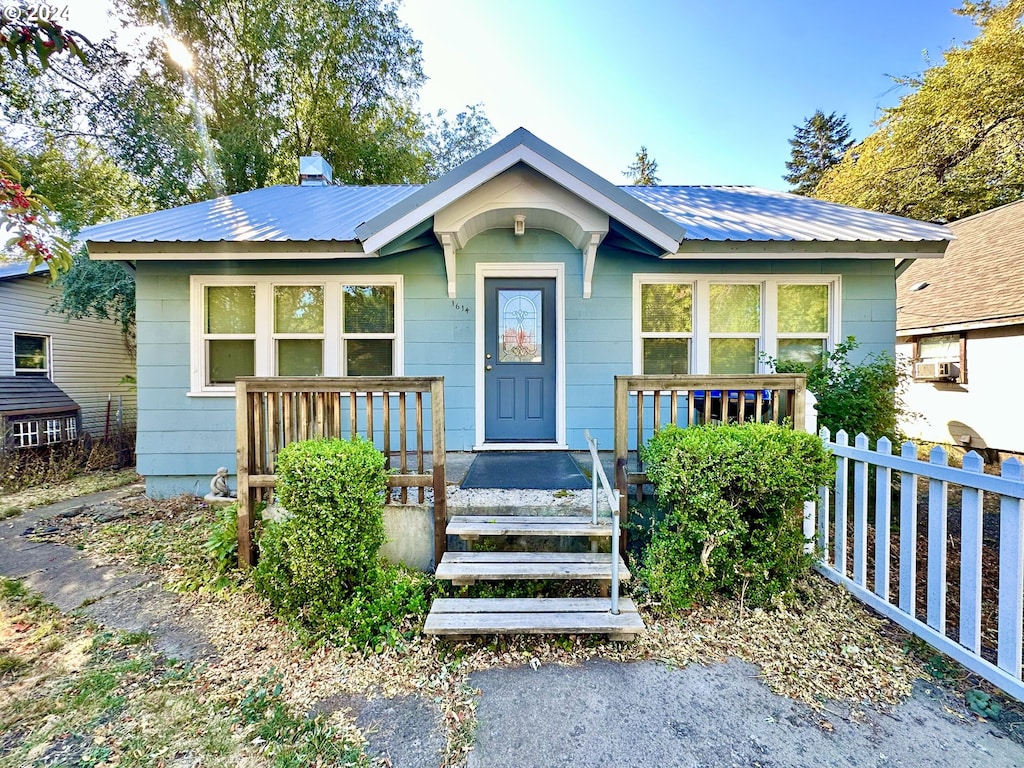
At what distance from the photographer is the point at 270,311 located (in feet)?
17.2

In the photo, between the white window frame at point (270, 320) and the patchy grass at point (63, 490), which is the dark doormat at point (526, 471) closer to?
the white window frame at point (270, 320)

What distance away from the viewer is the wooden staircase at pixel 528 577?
2.44 meters

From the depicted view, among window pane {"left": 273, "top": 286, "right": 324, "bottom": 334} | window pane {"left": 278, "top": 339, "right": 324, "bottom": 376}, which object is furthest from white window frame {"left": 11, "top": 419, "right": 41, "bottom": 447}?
window pane {"left": 273, "top": 286, "right": 324, "bottom": 334}

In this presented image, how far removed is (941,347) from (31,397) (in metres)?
19.0

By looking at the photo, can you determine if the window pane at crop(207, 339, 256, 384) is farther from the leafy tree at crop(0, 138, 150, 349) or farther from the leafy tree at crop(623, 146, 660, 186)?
the leafy tree at crop(623, 146, 660, 186)

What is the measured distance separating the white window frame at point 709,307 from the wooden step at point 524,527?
267 centimetres

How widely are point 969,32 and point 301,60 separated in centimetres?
1991

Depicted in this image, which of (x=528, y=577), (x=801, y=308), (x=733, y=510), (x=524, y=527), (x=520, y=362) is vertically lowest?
(x=528, y=577)

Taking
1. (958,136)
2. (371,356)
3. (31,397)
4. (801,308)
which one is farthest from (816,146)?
(31,397)

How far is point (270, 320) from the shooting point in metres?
5.23

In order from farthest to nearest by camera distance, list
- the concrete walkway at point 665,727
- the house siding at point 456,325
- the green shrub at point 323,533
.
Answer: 1. the house siding at point 456,325
2. the green shrub at point 323,533
3. the concrete walkway at point 665,727

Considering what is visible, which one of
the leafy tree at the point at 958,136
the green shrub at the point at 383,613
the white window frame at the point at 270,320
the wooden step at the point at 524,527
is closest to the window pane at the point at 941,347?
the leafy tree at the point at 958,136

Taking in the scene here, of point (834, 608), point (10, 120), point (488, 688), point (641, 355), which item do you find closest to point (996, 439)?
point (641, 355)

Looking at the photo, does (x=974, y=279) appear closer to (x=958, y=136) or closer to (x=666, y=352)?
(x=958, y=136)
